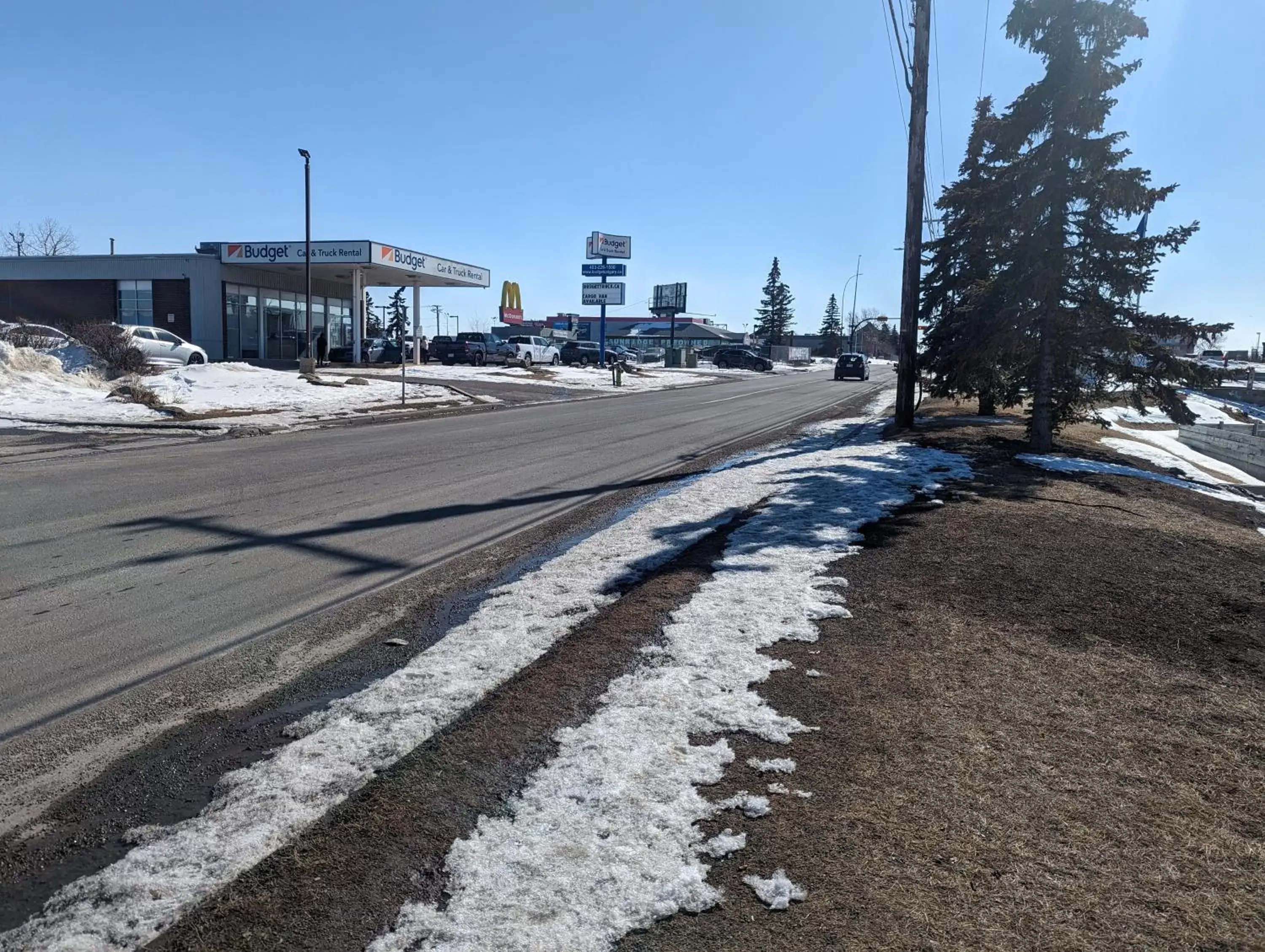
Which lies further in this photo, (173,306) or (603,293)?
(603,293)

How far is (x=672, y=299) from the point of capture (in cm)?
9988

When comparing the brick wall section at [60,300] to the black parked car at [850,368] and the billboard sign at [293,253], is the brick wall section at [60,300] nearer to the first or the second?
the billboard sign at [293,253]

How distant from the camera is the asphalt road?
5141 millimetres

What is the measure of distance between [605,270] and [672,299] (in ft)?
125

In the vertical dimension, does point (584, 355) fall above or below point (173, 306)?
below

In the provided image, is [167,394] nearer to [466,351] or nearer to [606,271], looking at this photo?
[466,351]

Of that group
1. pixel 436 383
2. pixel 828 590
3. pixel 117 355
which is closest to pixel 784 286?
pixel 436 383

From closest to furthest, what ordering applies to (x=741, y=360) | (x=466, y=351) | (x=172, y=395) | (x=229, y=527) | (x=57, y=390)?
(x=229, y=527), (x=57, y=390), (x=172, y=395), (x=466, y=351), (x=741, y=360)

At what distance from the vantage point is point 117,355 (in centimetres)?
2323

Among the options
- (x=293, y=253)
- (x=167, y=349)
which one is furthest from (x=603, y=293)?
(x=167, y=349)

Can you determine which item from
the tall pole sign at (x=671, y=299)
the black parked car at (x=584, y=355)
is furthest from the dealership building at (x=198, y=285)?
the tall pole sign at (x=671, y=299)

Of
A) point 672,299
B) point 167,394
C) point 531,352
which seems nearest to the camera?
point 167,394

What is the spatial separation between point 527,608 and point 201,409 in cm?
1625

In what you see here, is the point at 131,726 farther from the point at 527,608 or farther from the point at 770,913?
the point at 770,913
